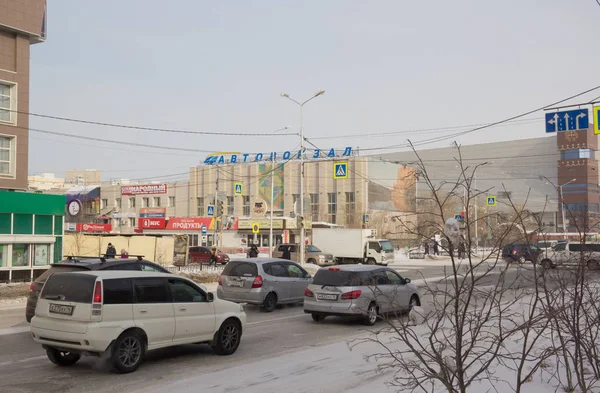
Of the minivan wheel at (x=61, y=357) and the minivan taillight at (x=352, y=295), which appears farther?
the minivan taillight at (x=352, y=295)

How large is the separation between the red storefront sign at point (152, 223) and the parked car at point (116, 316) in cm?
6652

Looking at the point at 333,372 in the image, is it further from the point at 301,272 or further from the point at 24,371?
the point at 301,272

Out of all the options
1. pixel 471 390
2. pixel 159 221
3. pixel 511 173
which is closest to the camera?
pixel 471 390

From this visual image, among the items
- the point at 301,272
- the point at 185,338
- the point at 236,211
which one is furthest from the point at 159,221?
the point at 185,338

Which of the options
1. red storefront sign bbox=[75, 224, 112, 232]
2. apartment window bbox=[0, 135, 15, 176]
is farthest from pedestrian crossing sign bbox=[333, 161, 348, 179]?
red storefront sign bbox=[75, 224, 112, 232]

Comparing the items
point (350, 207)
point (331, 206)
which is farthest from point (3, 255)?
point (331, 206)

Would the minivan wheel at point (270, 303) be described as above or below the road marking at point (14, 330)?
above

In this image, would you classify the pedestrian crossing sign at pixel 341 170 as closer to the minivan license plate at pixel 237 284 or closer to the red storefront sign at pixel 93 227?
the minivan license plate at pixel 237 284

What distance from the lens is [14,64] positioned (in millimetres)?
31562

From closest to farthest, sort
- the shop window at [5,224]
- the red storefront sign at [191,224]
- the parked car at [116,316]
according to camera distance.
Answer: the parked car at [116,316]
the shop window at [5,224]
the red storefront sign at [191,224]

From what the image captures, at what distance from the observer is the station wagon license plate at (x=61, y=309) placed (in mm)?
9289

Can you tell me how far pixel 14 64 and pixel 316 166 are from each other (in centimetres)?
6413

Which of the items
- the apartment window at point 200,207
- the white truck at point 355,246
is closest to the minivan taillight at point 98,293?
the white truck at point 355,246

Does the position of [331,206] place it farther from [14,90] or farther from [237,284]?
[237,284]
